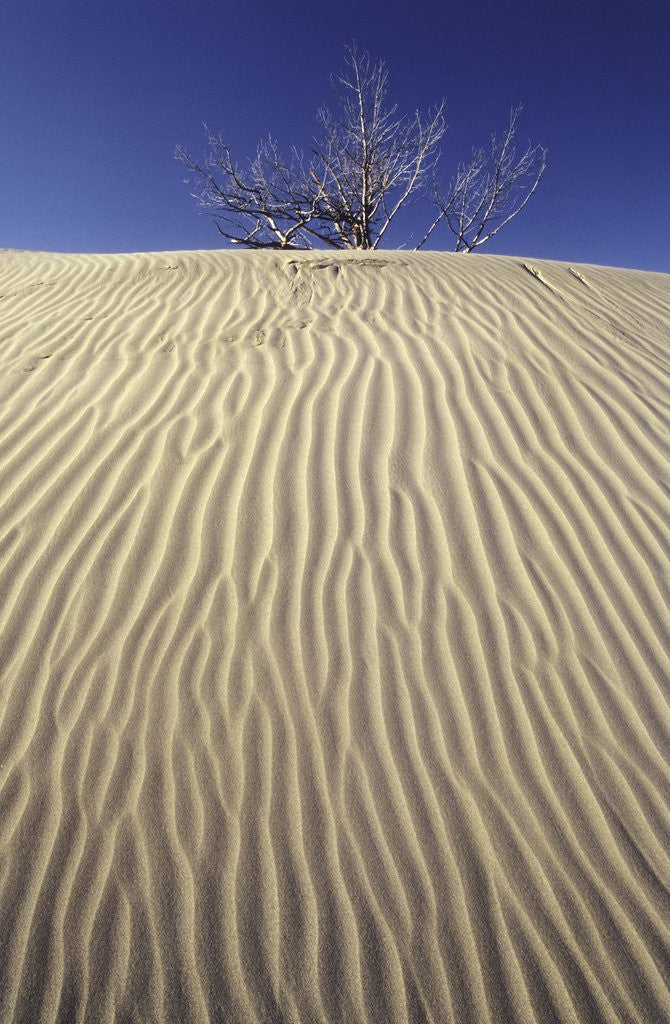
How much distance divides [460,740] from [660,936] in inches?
29.7

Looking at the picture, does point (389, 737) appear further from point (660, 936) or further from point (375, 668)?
point (660, 936)

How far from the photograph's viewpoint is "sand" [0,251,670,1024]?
61.6 inches

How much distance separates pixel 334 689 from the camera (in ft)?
6.95

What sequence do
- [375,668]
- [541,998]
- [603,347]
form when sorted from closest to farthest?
1. [541,998]
2. [375,668]
3. [603,347]

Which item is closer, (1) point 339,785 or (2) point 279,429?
(1) point 339,785

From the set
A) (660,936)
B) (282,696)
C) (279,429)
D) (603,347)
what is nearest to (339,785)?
(282,696)

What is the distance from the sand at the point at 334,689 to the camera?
1564mm

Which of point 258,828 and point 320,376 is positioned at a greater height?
point 320,376

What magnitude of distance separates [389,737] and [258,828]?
543 mm

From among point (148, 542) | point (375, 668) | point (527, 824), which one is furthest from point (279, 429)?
point (527, 824)

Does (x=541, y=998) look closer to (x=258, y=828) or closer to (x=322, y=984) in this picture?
(x=322, y=984)

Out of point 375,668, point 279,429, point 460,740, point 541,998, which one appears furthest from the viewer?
point 279,429

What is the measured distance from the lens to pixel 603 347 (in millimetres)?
4156

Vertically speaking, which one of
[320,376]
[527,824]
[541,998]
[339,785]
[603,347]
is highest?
[603,347]
